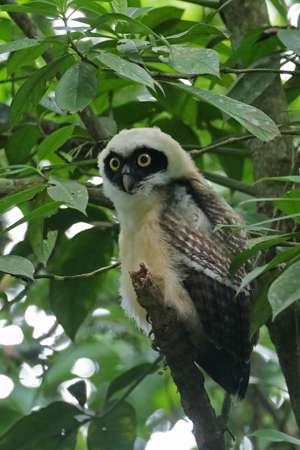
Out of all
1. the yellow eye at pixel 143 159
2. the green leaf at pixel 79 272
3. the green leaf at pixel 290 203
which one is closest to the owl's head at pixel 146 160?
the yellow eye at pixel 143 159

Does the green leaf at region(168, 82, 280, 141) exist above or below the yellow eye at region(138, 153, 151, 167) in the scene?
above

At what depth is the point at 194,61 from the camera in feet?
5.32

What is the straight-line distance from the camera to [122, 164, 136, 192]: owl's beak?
241cm

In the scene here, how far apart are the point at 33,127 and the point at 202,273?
1.43 metres

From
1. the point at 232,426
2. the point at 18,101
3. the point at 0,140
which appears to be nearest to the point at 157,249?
the point at 18,101

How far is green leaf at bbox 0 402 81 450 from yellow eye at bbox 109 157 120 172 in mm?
1389

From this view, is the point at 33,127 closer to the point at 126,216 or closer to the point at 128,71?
the point at 126,216

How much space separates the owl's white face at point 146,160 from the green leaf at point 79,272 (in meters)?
0.56

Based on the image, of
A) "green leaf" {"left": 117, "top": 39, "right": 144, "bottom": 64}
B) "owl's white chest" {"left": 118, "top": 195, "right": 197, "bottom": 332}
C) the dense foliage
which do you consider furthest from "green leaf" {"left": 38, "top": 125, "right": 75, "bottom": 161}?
"owl's white chest" {"left": 118, "top": 195, "right": 197, "bottom": 332}

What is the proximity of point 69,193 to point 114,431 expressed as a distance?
1598 mm

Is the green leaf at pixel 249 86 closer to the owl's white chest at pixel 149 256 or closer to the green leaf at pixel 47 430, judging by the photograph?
the owl's white chest at pixel 149 256

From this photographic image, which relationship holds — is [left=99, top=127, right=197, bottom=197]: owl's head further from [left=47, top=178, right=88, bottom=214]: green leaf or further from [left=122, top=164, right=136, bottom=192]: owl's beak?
[left=47, top=178, right=88, bottom=214]: green leaf

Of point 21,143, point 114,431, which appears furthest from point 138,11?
point 114,431

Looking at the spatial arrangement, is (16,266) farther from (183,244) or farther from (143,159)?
(143,159)
